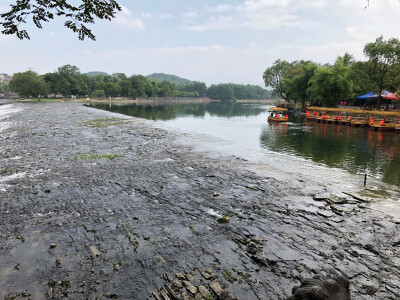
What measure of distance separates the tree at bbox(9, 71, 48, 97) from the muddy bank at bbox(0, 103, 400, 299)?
122 metres

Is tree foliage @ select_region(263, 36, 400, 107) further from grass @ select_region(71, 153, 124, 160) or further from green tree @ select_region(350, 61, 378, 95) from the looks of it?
grass @ select_region(71, 153, 124, 160)

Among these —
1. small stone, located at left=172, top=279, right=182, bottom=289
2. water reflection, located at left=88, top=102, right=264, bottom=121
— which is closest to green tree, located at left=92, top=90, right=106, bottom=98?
water reflection, located at left=88, top=102, right=264, bottom=121

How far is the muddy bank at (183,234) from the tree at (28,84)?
4806 inches

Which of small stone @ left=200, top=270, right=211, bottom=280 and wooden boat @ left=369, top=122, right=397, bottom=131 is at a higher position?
wooden boat @ left=369, top=122, right=397, bottom=131

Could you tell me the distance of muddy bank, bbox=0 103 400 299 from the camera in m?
5.54

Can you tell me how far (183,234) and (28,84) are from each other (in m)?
133

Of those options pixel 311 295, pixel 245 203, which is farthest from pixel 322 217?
pixel 311 295

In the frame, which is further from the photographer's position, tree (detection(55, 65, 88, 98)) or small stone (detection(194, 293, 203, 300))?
tree (detection(55, 65, 88, 98))

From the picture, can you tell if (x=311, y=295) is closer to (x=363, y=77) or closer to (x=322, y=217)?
(x=322, y=217)

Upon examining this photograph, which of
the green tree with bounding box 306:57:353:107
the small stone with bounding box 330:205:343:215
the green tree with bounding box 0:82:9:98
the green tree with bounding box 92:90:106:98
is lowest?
the small stone with bounding box 330:205:343:215

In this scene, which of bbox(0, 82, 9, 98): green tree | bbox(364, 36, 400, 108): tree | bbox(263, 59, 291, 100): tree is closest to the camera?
bbox(364, 36, 400, 108): tree

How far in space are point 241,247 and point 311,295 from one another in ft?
14.0

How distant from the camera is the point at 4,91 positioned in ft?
504

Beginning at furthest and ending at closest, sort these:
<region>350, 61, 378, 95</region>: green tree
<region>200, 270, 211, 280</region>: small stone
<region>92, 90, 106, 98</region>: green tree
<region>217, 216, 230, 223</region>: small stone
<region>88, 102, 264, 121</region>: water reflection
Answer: <region>92, 90, 106, 98</region>: green tree < <region>88, 102, 264, 121</region>: water reflection < <region>350, 61, 378, 95</region>: green tree < <region>217, 216, 230, 223</region>: small stone < <region>200, 270, 211, 280</region>: small stone
